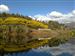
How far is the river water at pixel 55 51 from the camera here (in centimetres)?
448

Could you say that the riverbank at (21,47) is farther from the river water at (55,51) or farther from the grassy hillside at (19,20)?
the grassy hillside at (19,20)

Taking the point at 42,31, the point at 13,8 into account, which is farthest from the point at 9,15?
the point at 42,31

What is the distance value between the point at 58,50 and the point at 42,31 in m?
0.53

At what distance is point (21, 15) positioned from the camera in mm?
4566

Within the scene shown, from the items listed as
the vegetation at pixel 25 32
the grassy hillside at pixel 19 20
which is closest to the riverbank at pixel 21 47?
the vegetation at pixel 25 32

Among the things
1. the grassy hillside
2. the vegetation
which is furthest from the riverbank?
the grassy hillside

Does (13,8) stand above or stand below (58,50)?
above

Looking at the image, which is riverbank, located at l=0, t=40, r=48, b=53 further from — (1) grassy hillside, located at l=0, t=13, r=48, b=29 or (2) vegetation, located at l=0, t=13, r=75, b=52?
(1) grassy hillside, located at l=0, t=13, r=48, b=29

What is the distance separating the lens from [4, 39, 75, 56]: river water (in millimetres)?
4476

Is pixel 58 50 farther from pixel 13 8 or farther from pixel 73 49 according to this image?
pixel 13 8

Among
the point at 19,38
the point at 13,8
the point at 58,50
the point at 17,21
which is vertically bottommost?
the point at 58,50

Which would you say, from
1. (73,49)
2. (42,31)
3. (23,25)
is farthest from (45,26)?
(73,49)

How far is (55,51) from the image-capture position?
4465 millimetres

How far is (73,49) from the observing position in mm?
4527
